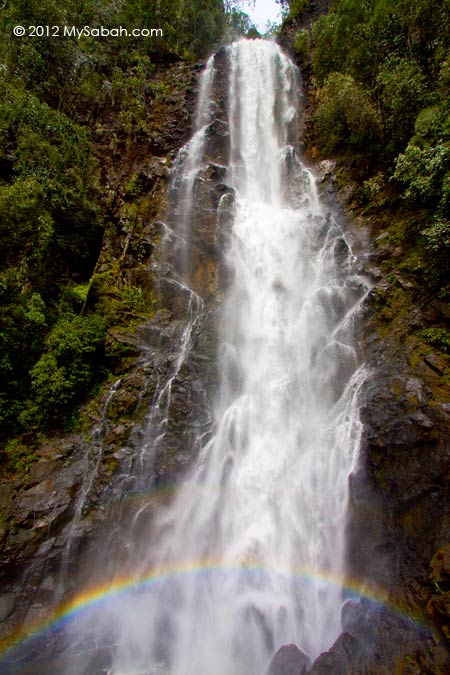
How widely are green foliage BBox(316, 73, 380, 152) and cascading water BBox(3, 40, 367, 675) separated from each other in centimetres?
305

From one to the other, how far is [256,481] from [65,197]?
11014 millimetres

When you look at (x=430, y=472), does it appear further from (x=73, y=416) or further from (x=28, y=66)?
(x=28, y=66)

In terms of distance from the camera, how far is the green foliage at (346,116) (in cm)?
1312

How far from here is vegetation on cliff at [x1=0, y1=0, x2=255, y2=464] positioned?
10008 millimetres

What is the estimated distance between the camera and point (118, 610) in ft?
25.0

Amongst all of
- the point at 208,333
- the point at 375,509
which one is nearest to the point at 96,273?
the point at 208,333

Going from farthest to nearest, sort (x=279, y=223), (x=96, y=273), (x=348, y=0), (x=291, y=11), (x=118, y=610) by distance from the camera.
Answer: (x=291, y=11)
(x=348, y=0)
(x=279, y=223)
(x=96, y=273)
(x=118, y=610)

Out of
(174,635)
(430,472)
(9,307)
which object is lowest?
(174,635)

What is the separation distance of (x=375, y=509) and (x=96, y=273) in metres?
10.7

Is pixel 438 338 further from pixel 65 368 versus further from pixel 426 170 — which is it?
pixel 65 368

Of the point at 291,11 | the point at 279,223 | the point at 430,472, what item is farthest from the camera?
the point at 291,11

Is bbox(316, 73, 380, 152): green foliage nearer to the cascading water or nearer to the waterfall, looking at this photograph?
the waterfall

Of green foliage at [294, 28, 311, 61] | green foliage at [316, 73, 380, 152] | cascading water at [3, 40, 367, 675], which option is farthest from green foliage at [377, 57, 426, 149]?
green foliage at [294, 28, 311, 61]

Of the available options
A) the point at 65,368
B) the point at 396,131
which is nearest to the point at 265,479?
the point at 65,368
